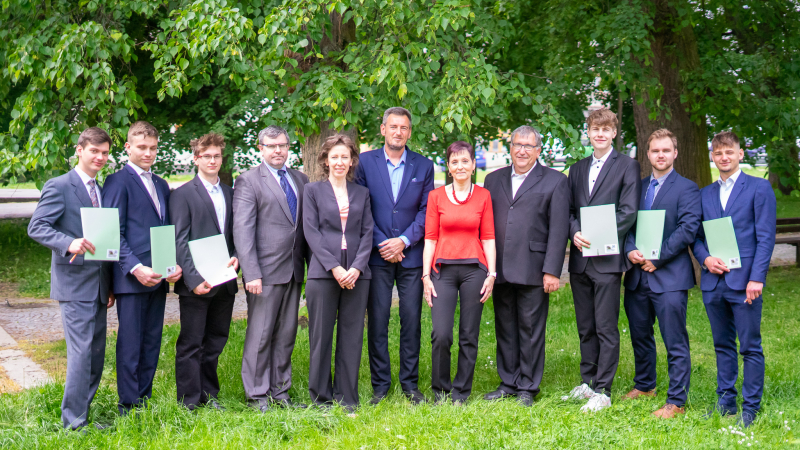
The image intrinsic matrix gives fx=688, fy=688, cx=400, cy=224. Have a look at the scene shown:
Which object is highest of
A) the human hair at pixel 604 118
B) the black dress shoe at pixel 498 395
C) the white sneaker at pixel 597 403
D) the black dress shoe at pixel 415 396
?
the human hair at pixel 604 118

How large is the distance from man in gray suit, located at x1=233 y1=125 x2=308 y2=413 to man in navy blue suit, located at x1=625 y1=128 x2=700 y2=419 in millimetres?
2526

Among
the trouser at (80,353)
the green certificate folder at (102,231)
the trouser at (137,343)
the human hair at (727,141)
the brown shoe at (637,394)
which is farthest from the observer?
the brown shoe at (637,394)

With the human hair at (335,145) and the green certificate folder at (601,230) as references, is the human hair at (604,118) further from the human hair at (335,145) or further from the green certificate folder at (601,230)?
the human hair at (335,145)

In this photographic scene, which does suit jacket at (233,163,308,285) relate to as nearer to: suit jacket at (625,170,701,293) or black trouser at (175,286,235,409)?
black trouser at (175,286,235,409)

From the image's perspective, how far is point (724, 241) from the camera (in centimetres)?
474

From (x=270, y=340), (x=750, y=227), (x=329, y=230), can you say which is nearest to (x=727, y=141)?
(x=750, y=227)

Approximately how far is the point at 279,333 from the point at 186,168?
9.34m

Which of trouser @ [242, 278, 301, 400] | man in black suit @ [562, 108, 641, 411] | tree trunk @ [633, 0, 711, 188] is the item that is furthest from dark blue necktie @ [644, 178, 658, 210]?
tree trunk @ [633, 0, 711, 188]

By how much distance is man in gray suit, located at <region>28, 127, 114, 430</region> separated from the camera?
4.41 m

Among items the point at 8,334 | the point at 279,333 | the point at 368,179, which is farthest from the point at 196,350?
the point at 8,334

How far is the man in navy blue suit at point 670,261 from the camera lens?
16.3 feet

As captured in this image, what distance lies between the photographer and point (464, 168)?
506 centimetres

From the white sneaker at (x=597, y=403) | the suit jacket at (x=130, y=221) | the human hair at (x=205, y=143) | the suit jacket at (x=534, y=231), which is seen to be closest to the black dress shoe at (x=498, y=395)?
the white sneaker at (x=597, y=403)

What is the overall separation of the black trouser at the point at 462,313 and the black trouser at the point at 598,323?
2.58ft
